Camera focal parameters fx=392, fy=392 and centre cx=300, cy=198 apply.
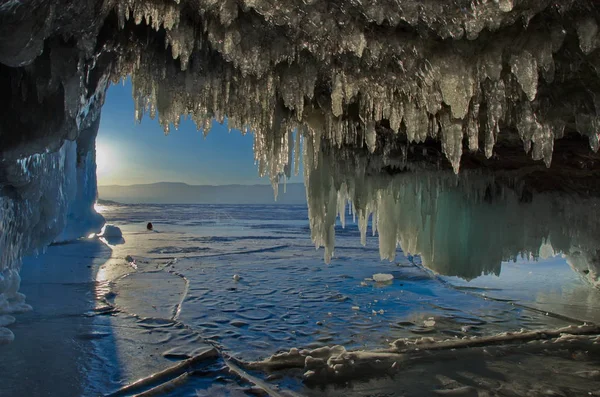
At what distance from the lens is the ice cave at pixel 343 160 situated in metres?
2.56

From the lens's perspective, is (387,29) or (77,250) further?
(77,250)

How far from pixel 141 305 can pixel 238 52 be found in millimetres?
5295

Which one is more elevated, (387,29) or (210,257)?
(387,29)

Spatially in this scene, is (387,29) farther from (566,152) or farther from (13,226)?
(13,226)

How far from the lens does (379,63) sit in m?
3.11

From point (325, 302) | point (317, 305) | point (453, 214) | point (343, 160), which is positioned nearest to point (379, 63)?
point (343, 160)

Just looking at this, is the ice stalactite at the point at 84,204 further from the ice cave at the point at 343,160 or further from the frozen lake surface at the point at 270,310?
the ice cave at the point at 343,160

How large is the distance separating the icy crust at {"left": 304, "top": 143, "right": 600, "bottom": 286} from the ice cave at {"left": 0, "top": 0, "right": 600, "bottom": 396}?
0.03 meters

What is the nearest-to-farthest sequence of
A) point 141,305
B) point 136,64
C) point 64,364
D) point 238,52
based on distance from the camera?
point 238,52
point 136,64
point 64,364
point 141,305

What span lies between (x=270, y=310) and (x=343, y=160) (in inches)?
111

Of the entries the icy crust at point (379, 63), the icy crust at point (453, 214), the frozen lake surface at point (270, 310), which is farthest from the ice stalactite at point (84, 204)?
the icy crust at point (379, 63)

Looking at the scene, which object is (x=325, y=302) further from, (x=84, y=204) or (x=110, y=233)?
(x=110, y=233)

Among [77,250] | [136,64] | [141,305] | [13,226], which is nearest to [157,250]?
[77,250]

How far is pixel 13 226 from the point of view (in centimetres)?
549
